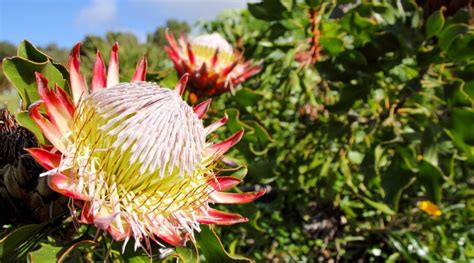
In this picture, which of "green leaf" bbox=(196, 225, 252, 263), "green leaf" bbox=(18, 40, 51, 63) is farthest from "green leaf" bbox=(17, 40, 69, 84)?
"green leaf" bbox=(196, 225, 252, 263)

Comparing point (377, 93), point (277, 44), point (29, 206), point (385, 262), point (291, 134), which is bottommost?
point (385, 262)

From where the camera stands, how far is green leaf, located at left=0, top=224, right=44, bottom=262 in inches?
36.0

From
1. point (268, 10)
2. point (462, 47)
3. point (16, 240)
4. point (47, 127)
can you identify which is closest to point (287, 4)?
point (268, 10)

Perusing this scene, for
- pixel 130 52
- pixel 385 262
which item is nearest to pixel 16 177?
pixel 385 262

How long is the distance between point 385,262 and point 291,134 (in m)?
0.81

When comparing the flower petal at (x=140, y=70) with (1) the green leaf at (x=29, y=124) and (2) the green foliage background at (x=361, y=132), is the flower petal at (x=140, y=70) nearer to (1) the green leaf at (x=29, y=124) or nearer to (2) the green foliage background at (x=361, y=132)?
(1) the green leaf at (x=29, y=124)

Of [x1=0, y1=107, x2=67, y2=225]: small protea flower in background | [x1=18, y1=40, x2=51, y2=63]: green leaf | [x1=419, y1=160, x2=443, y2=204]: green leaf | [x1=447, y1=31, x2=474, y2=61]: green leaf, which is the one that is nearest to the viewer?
[x1=0, y1=107, x2=67, y2=225]: small protea flower in background

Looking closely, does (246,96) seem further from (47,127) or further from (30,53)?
(47,127)

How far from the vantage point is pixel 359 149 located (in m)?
2.37

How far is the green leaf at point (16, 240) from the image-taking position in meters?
0.91

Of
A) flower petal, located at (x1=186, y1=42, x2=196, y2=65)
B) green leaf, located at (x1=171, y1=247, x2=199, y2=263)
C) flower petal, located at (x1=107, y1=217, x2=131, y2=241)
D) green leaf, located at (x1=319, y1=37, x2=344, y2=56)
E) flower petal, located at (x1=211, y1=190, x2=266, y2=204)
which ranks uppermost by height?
flower petal, located at (x1=107, y1=217, x2=131, y2=241)

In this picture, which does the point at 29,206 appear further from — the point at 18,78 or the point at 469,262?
the point at 469,262

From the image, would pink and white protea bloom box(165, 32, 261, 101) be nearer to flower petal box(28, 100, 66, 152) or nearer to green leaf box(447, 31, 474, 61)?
green leaf box(447, 31, 474, 61)

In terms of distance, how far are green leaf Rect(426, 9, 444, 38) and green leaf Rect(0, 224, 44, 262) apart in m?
1.36
